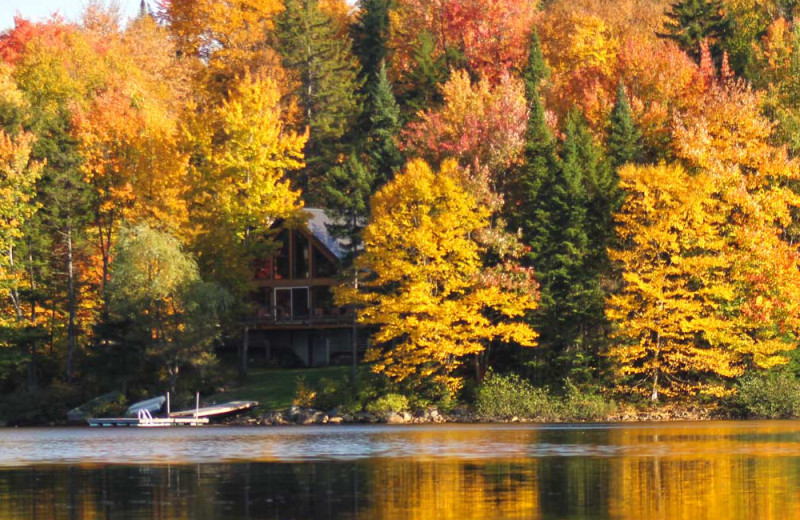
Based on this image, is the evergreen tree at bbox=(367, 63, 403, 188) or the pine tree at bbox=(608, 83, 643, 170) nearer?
the pine tree at bbox=(608, 83, 643, 170)

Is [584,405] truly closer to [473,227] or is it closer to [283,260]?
[473,227]

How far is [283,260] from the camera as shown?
82.3 m

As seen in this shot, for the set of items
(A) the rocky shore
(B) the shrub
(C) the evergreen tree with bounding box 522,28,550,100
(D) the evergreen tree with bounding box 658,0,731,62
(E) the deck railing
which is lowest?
(A) the rocky shore

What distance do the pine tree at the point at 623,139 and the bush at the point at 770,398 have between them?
1309 cm

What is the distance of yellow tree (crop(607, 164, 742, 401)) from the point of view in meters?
60.9

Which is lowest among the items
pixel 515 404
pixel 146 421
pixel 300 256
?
pixel 146 421

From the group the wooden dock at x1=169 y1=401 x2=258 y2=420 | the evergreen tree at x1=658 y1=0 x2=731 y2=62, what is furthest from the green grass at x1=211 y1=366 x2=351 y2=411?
the evergreen tree at x1=658 y1=0 x2=731 y2=62

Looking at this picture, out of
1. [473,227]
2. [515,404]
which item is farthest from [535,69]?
[515,404]

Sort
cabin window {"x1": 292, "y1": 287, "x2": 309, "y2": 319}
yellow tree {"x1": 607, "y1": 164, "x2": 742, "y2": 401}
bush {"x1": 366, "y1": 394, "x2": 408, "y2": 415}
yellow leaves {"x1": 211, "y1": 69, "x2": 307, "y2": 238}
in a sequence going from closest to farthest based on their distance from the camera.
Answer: yellow tree {"x1": 607, "y1": 164, "x2": 742, "y2": 401}
bush {"x1": 366, "y1": 394, "x2": 408, "y2": 415}
yellow leaves {"x1": 211, "y1": 69, "x2": 307, "y2": 238}
cabin window {"x1": 292, "y1": 287, "x2": 309, "y2": 319}

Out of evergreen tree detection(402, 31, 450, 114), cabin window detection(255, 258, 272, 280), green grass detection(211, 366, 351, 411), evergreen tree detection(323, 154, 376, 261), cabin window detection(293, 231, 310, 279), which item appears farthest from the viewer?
evergreen tree detection(402, 31, 450, 114)

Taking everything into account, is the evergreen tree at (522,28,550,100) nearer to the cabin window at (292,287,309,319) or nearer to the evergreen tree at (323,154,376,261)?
the evergreen tree at (323,154,376,261)

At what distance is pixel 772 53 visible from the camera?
7244cm

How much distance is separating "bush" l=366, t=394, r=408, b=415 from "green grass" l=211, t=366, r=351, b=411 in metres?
4.65

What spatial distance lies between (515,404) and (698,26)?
3466 cm
